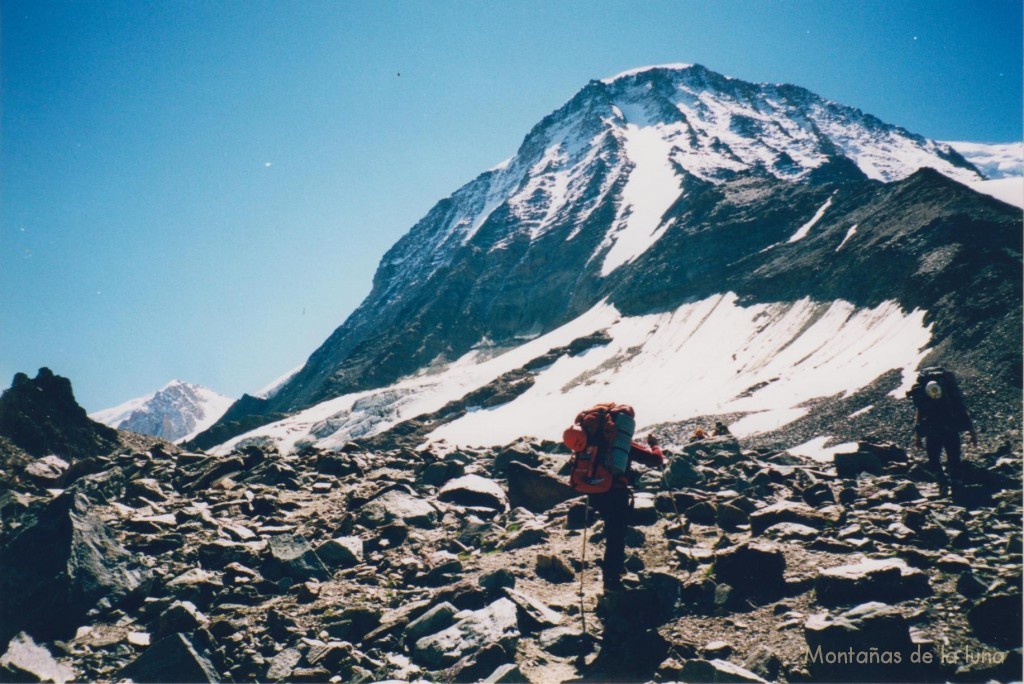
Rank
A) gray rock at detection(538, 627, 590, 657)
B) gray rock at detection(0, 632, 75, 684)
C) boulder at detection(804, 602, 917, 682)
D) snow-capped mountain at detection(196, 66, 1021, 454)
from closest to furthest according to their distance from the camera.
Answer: boulder at detection(804, 602, 917, 682)
gray rock at detection(0, 632, 75, 684)
gray rock at detection(538, 627, 590, 657)
snow-capped mountain at detection(196, 66, 1021, 454)

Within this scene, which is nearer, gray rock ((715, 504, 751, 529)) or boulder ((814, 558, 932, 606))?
boulder ((814, 558, 932, 606))

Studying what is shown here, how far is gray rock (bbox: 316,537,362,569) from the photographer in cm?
798

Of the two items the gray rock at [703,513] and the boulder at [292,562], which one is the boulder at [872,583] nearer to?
the gray rock at [703,513]

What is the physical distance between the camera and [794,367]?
41.4 metres

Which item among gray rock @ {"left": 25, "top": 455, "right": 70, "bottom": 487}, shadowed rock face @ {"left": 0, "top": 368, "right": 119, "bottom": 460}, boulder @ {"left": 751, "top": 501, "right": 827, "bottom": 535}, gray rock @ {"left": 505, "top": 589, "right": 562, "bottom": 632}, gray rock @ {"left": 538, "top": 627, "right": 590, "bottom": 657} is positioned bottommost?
gray rock @ {"left": 538, "top": 627, "right": 590, "bottom": 657}

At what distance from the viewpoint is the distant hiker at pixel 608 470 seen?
675 centimetres

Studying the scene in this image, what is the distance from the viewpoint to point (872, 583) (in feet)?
17.2

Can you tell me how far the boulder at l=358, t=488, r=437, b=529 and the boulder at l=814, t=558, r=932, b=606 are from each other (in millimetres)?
6590

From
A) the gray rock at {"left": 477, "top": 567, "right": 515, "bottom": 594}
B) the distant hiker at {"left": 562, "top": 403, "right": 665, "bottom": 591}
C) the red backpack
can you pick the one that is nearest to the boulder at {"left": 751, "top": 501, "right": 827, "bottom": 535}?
the distant hiker at {"left": 562, "top": 403, "right": 665, "bottom": 591}

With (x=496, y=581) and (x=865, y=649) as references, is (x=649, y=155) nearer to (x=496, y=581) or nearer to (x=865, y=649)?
(x=496, y=581)

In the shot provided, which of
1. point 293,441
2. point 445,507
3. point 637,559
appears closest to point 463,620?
point 637,559

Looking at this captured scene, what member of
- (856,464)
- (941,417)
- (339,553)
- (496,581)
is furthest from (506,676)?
(856,464)

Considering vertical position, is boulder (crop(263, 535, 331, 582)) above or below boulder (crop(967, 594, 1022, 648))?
above

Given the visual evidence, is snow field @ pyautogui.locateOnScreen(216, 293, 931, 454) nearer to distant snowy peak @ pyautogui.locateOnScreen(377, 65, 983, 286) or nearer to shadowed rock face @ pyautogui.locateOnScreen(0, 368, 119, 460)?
shadowed rock face @ pyautogui.locateOnScreen(0, 368, 119, 460)
